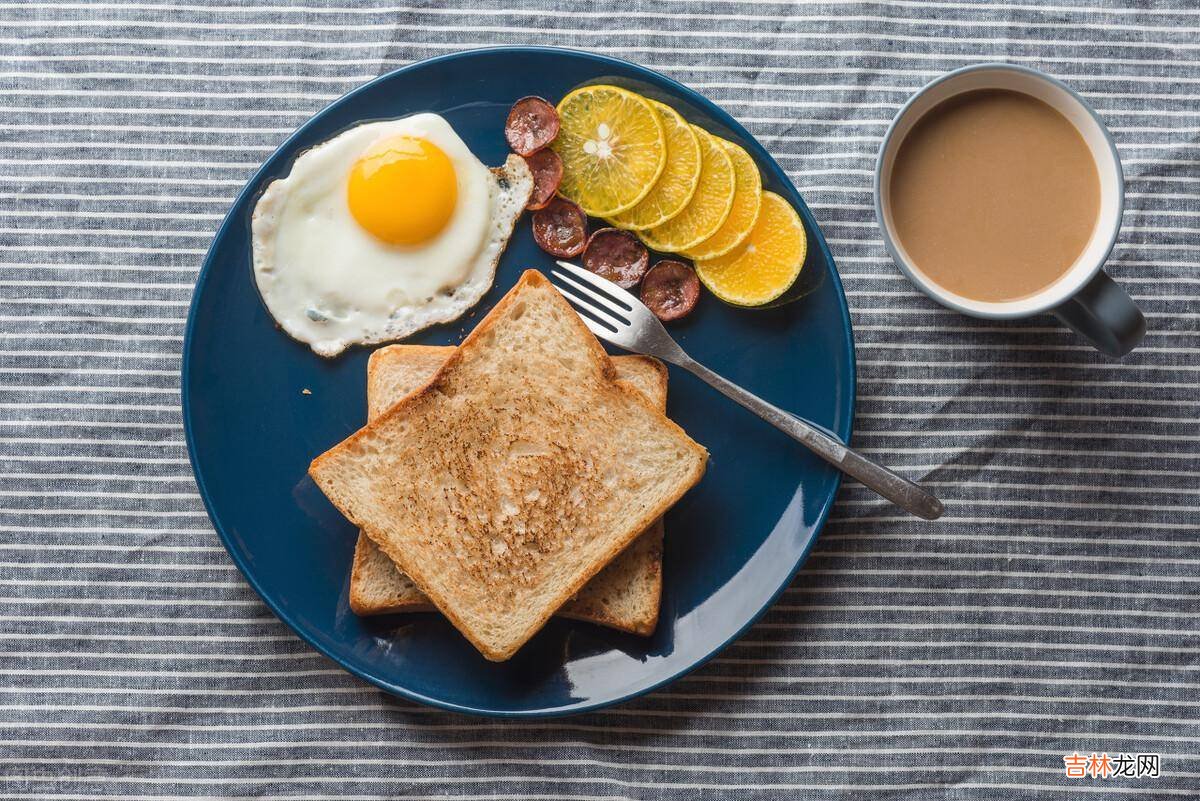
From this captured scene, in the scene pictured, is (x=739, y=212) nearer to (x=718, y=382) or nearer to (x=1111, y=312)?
(x=718, y=382)

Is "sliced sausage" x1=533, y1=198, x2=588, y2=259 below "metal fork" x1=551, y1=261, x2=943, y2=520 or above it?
above

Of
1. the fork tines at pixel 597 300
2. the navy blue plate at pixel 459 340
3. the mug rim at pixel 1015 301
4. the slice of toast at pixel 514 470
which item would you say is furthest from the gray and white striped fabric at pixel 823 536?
the fork tines at pixel 597 300

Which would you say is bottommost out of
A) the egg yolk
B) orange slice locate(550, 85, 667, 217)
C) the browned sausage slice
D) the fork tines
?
the fork tines

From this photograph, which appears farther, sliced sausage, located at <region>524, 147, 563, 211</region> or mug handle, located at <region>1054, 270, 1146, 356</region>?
sliced sausage, located at <region>524, 147, 563, 211</region>

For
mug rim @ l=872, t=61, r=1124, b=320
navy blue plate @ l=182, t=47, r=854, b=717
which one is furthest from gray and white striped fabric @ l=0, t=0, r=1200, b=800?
mug rim @ l=872, t=61, r=1124, b=320

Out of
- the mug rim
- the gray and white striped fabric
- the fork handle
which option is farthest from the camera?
the gray and white striped fabric

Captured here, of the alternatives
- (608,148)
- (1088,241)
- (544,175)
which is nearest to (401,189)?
(544,175)

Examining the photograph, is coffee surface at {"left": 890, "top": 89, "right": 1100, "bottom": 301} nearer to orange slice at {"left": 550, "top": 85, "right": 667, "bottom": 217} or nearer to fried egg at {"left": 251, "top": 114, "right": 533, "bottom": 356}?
orange slice at {"left": 550, "top": 85, "right": 667, "bottom": 217}
